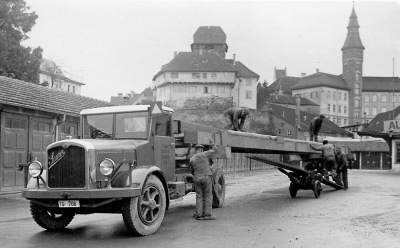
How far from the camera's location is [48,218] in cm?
965

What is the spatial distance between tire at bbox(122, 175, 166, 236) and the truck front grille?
0.92m

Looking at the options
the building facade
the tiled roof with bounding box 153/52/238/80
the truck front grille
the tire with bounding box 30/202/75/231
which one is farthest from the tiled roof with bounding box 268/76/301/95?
the truck front grille

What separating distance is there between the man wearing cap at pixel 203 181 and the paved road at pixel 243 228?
31 centimetres

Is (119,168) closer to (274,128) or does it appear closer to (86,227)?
(86,227)

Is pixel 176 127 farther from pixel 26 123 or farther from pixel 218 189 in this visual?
pixel 26 123

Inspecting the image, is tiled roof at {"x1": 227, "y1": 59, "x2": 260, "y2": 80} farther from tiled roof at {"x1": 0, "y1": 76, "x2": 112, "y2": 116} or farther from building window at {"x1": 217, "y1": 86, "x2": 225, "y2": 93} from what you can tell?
tiled roof at {"x1": 0, "y1": 76, "x2": 112, "y2": 116}

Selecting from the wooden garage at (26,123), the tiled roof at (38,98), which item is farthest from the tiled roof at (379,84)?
the wooden garage at (26,123)

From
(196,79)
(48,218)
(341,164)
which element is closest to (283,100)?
(196,79)

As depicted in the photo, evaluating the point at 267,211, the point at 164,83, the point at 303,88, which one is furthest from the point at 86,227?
the point at 303,88

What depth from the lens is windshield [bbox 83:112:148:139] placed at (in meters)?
10.2

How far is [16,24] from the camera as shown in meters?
35.2

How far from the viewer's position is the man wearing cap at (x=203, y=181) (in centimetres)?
1077

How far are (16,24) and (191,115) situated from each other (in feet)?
120

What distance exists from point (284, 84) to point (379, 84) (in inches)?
968
